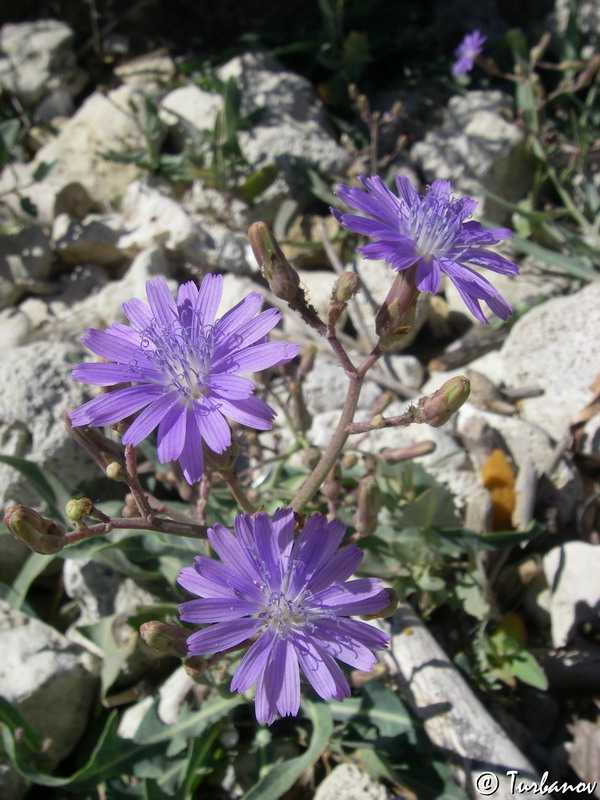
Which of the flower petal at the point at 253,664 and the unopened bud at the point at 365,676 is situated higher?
the flower petal at the point at 253,664

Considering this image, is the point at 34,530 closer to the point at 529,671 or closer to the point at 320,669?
the point at 320,669

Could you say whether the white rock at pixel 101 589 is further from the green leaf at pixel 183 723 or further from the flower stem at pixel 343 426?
the flower stem at pixel 343 426

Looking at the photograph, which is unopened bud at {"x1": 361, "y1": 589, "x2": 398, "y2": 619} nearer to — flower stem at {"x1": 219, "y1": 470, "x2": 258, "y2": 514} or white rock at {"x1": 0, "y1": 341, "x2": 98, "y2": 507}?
flower stem at {"x1": 219, "y1": 470, "x2": 258, "y2": 514}

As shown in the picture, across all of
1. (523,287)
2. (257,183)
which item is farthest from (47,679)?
(523,287)

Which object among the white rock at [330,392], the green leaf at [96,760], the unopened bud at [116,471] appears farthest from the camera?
the white rock at [330,392]

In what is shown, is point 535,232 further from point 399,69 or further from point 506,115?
point 399,69

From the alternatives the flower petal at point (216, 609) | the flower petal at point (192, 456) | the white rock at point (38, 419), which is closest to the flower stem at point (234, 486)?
the flower petal at point (192, 456)

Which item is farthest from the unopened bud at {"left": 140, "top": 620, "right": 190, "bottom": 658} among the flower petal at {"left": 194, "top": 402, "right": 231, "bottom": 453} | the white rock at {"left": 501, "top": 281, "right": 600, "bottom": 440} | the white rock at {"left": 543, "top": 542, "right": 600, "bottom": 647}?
the white rock at {"left": 501, "top": 281, "right": 600, "bottom": 440}
